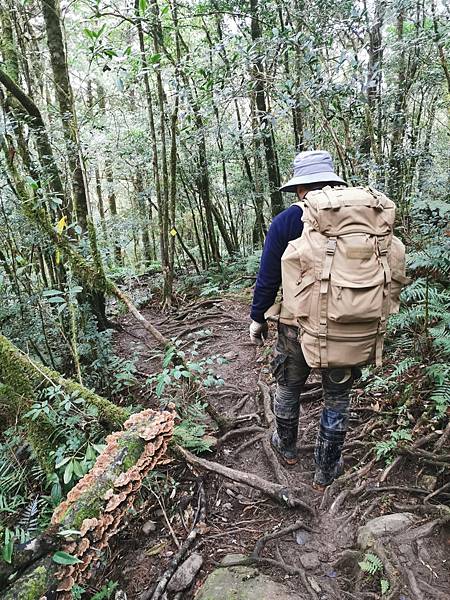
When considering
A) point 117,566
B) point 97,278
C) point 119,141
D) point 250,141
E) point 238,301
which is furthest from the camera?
point 119,141

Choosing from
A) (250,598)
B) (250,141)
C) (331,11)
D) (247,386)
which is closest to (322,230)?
(250,598)

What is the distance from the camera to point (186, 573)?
2.69 m

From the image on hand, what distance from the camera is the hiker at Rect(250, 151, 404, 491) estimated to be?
8.76ft

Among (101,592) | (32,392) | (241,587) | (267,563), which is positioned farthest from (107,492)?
(32,392)

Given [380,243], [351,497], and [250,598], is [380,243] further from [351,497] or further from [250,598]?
[250,598]

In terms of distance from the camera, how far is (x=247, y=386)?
5.50 metres

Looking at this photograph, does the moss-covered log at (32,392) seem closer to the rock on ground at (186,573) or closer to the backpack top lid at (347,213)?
the rock on ground at (186,573)

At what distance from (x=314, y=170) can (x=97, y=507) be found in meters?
2.82

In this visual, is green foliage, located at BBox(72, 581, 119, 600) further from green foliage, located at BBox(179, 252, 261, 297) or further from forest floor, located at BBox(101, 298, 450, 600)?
green foliage, located at BBox(179, 252, 261, 297)

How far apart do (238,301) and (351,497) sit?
6.23 metres

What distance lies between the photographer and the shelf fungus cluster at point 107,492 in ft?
8.05

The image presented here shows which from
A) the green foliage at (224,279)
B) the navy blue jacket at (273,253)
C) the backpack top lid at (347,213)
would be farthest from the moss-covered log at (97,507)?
the green foliage at (224,279)

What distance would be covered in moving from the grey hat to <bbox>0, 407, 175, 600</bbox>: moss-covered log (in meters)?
2.15

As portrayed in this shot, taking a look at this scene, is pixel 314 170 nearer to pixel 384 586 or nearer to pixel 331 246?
pixel 331 246
